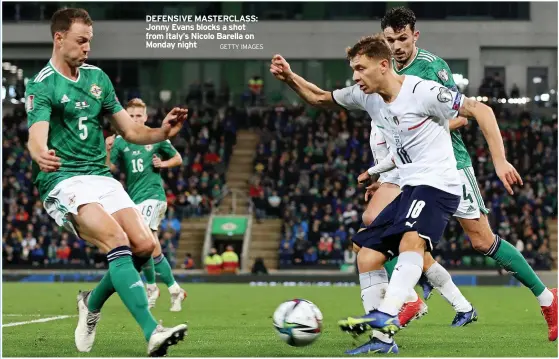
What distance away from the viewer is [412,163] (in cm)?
635

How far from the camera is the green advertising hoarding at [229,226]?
2987 centimetres

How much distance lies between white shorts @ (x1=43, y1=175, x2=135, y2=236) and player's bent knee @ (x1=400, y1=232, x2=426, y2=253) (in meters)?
1.90

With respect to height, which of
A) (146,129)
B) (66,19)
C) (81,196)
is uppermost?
(66,19)

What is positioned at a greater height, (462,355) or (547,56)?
(547,56)

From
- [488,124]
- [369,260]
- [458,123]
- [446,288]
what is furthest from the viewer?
[446,288]

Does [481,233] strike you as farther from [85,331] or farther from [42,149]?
[42,149]

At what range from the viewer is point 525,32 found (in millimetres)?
36750

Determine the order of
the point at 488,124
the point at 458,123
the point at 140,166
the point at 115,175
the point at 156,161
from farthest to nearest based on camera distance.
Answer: the point at 115,175 < the point at 140,166 < the point at 156,161 < the point at 458,123 < the point at 488,124

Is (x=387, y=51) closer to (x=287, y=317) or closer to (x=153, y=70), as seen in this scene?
(x=287, y=317)

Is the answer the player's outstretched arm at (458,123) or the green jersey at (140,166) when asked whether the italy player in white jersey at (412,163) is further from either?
the green jersey at (140,166)

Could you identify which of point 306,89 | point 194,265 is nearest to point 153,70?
point 194,265

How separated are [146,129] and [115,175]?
80.0 feet

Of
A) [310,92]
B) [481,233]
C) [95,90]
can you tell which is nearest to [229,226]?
[481,233]

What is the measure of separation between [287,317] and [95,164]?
1.70 metres
